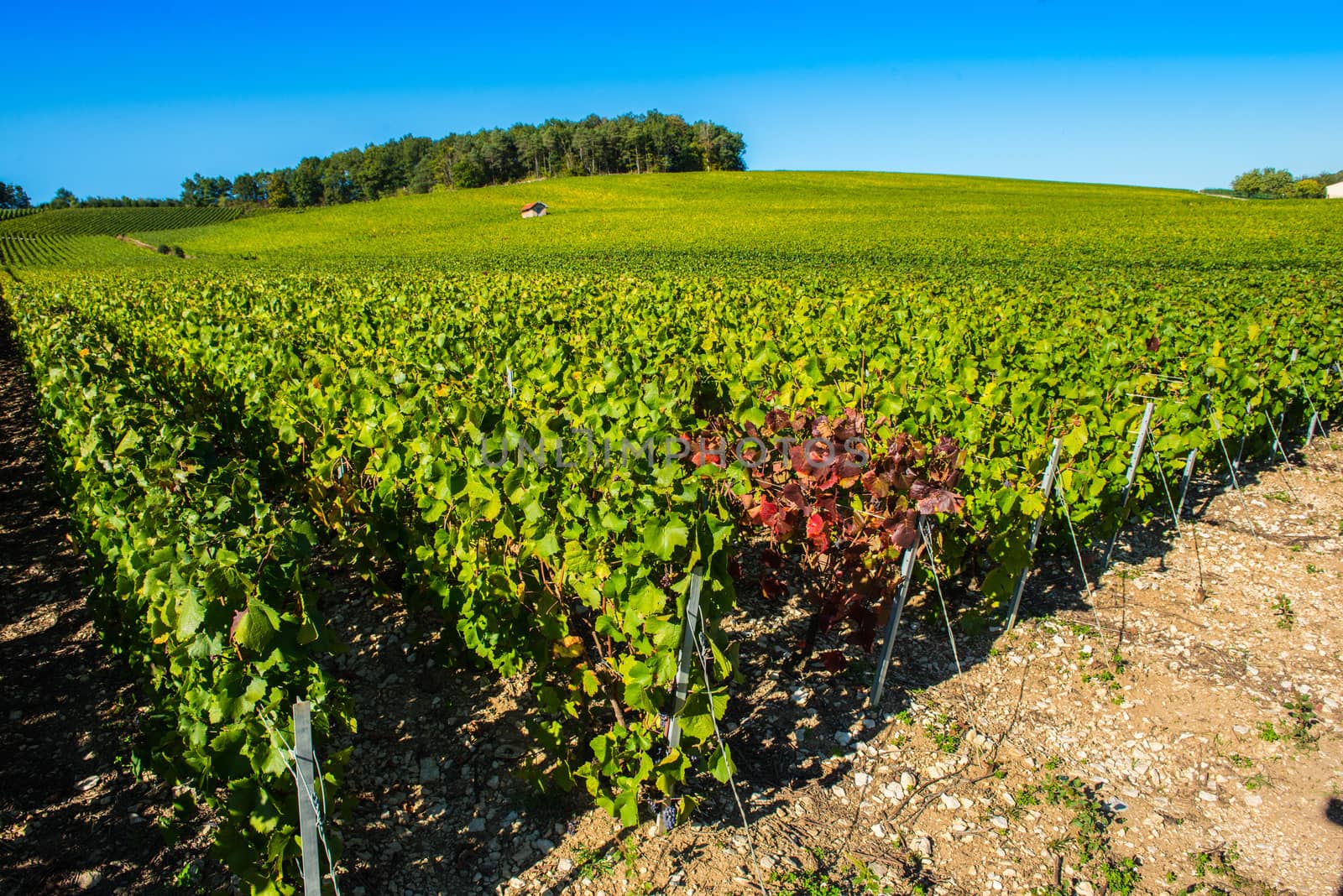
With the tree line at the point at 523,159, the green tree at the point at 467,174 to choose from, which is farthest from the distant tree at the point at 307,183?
the green tree at the point at 467,174

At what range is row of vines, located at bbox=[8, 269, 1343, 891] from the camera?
2.65 meters

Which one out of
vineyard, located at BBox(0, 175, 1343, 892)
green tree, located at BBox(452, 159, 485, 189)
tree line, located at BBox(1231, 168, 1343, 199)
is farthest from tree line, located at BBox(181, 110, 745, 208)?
vineyard, located at BBox(0, 175, 1343, 892)

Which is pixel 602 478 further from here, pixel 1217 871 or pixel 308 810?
pixel 1217 871

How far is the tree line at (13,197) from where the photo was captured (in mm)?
118062

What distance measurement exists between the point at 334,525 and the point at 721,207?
Result: 54215 mm

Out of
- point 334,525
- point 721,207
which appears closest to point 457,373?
point 334,525

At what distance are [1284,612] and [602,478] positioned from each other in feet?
16.3

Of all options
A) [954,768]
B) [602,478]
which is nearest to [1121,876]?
[954,768]

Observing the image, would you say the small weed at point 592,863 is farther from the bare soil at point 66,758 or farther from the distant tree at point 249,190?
the distant tree at point 249,190

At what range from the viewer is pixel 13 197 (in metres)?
122

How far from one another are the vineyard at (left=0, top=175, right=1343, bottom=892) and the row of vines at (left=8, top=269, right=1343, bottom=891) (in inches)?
0.8

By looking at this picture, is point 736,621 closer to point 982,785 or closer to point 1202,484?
point 982,785

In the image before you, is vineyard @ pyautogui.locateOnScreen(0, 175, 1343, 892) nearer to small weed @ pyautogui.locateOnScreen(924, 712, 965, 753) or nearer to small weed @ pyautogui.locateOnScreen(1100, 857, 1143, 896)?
small weed @ pyautogui.locateOnScreen(924, 712, 965, 753)

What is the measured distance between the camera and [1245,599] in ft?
→ 16.7
